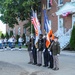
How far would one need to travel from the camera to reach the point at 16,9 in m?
39.1

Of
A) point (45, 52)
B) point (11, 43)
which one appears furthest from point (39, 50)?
point (11, 43)

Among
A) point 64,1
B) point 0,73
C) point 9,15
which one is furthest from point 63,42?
point 0,73

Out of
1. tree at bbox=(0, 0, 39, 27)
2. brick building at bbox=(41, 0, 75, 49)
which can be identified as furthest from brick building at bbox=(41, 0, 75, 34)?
tree at bbox=(0, 0, 39, 27)

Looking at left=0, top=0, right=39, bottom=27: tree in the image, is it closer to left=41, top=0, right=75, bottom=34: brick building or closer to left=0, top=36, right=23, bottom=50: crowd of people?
left=41, top=0, right=75, bottom=34: brick building

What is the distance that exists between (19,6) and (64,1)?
6779 millimetres

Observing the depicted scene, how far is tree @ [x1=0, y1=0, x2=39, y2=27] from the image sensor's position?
124 ft

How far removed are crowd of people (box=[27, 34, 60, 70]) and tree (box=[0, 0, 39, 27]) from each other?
19.8m

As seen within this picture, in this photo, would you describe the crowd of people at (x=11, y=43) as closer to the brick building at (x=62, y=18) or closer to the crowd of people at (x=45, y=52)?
the brick building at (x=62, y=18)

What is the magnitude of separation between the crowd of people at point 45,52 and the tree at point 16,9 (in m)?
19.8

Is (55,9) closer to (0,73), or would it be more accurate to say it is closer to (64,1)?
(64,1)

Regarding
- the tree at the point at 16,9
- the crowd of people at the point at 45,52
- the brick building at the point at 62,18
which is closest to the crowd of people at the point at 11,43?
the tree at the point at 16,9

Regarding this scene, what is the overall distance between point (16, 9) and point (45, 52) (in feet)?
75.5

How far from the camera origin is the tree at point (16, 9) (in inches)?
1490

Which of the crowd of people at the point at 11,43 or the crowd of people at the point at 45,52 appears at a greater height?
the crowd of people at the point at 45,52
